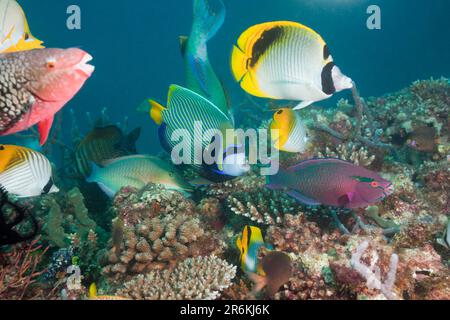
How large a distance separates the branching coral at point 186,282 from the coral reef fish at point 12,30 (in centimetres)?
197

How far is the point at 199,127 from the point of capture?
249cm

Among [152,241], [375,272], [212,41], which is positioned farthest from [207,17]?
[212,41]

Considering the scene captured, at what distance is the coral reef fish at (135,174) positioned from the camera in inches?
145

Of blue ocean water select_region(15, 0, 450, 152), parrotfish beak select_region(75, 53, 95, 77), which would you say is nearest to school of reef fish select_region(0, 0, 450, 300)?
parrotfish beak select_region(75, 53, 95, 77)

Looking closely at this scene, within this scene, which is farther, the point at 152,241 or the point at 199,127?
the point at 152,241

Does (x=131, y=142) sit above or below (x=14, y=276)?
above

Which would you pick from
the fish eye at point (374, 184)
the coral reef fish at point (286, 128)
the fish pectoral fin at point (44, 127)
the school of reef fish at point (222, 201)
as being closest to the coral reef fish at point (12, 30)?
the school of reef fish at point (222, 201)

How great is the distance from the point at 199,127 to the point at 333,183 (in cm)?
117

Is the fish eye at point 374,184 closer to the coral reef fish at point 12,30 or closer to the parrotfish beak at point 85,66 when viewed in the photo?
the parrotfish beak at point 85,66

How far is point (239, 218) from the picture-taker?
361 centimetres

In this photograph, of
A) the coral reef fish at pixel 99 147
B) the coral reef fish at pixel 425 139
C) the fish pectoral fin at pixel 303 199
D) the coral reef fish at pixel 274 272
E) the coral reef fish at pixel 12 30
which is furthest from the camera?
the coral reef fish at pixel 425 139

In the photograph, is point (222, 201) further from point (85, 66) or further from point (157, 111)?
point (85, 66)

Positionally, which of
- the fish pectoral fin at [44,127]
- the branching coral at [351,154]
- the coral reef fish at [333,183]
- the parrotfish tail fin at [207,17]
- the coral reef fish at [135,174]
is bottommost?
the coral reef fish at [135,174]
